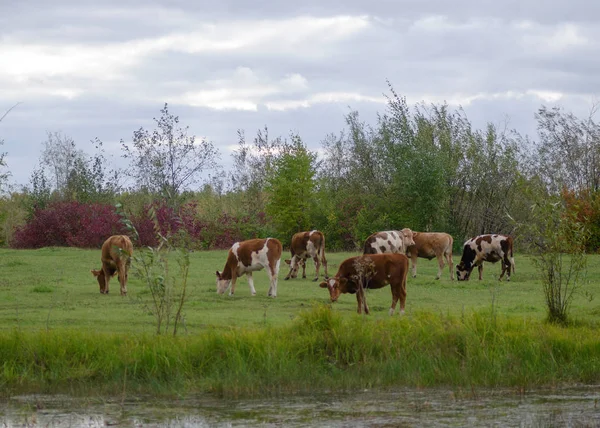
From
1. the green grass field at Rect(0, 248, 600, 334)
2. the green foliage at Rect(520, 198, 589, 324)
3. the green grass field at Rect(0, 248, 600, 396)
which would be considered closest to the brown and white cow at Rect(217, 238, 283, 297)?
the green grass field at Rect(0, 248, 600, 334)

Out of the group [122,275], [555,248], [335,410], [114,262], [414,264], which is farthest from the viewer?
[414,264]

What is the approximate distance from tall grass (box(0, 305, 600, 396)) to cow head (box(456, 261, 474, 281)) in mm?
15208

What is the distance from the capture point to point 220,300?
72.8 feet

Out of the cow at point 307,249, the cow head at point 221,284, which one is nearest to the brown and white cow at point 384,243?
the cow at point 307,249

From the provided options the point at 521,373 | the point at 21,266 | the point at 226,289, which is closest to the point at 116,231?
the point at 21,266

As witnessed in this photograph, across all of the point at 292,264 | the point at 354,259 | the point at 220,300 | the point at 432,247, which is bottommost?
the point at 220,300

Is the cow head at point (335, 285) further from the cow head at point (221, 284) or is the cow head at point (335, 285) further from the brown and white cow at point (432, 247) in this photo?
the brown and white cow at point (432, 247)

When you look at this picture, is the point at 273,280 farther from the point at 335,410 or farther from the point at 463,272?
the point at 335,410

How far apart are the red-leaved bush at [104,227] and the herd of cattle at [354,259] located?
19.5 metres

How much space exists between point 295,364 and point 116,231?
3571cm

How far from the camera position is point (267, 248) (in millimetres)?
23875

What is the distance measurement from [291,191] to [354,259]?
29595 mm

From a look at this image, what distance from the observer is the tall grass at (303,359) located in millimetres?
13328

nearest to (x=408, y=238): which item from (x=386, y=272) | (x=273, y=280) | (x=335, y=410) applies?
(x=273, y=280)
